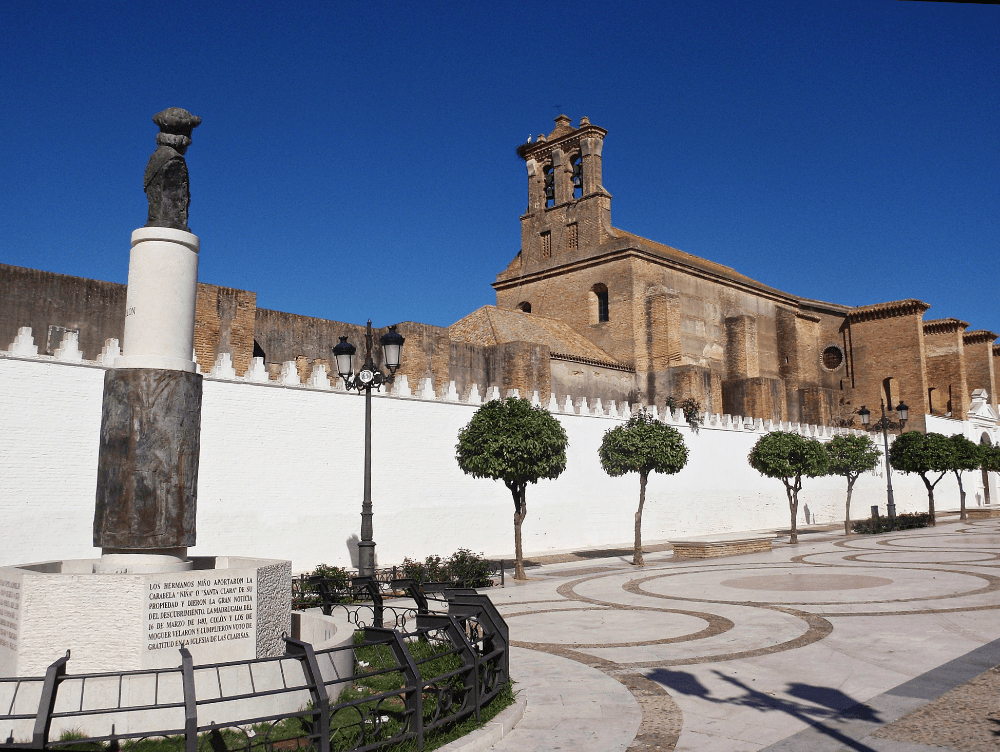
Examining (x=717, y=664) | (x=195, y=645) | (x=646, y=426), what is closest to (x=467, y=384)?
(x=646, y=426)

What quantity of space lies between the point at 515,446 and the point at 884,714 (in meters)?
9.32

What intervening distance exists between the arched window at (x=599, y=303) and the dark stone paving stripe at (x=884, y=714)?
28.2 meters

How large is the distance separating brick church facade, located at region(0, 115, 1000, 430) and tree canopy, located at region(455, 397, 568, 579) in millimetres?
6344

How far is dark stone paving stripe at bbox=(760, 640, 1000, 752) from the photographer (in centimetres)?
467

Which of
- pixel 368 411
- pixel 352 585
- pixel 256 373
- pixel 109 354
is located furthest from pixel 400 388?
pixel 352 585

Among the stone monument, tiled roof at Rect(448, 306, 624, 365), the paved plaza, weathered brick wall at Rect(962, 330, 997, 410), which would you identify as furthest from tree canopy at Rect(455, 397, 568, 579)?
weathered brick wall at Rect(962, 330, 997, 410)

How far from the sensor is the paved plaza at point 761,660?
198 inches

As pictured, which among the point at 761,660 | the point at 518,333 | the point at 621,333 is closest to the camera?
the point at 761,660

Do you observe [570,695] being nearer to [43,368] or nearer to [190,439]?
[190,439]

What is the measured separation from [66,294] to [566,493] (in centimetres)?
1304

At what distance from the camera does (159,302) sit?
19.2 ft

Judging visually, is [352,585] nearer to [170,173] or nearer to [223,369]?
[223,369]

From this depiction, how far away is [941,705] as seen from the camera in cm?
550

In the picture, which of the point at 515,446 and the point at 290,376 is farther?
the point at 290,376
